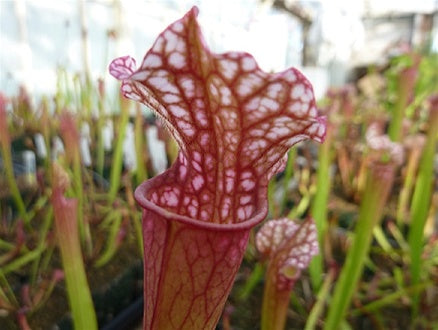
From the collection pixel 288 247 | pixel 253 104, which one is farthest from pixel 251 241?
pixel 253 104

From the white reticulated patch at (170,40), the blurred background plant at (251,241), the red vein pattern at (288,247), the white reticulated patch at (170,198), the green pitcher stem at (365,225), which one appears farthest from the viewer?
the blurred background plant at (251,241)

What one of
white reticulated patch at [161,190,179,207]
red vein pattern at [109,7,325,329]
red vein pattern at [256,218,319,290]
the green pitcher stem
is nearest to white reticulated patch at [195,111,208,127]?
red vein pattern at [109,7,325,329]

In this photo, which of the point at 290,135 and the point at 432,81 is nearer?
the point at 290,135

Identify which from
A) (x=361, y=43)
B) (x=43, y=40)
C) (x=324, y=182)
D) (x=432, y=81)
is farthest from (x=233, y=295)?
(x=361, y=43)

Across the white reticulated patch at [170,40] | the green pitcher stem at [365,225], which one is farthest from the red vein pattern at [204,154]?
the green pitcher stem at [365,225]

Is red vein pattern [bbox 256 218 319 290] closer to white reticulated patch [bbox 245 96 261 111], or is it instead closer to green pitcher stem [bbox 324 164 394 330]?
green pitcher stem [bbox 324 164 394 330]

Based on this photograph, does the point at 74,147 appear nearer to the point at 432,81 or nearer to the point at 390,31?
the point at 432,81

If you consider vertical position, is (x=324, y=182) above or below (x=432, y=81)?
below

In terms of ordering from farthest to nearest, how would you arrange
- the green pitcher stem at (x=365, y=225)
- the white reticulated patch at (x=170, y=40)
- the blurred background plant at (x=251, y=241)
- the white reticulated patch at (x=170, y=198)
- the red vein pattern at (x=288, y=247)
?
the blurred background plant at (x=251, y=241)
the green pitcher stem at (x=365, y=225)
the red vein pattern at (x=288, y=247)
the white reticulated patch at (x=170, y=198)
the white reticulated patch at (x=170, y=40)

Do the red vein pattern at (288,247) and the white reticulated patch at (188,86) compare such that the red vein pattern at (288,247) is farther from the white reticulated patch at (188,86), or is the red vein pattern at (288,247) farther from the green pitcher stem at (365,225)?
the white reticulated patch at (188,86)
